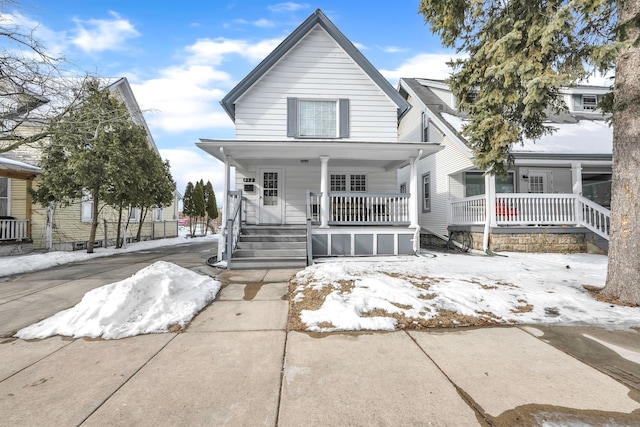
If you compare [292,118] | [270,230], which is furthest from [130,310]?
[292,118]

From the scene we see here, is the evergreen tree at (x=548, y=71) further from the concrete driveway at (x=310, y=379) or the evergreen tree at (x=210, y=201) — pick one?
the evergreen tree at (x=210, y=201)

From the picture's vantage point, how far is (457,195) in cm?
1218

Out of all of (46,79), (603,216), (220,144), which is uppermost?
(46,79)

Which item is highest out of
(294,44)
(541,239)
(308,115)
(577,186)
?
(294,44)

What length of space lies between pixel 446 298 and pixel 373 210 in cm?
479

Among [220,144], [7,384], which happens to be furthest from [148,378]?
[220,144]

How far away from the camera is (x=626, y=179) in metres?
4.41

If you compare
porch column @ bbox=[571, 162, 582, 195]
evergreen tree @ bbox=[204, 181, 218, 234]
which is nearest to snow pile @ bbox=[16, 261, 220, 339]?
porch column @ bbox=[571, 162, 582, 195]

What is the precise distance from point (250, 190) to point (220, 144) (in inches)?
105

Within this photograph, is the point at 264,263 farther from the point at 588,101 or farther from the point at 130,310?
the point at 588,101

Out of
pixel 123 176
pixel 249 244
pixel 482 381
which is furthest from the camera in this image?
pixel 123 176

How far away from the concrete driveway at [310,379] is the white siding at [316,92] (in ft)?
26.9

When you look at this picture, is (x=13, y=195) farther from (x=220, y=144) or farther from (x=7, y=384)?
(x=7, y=384)

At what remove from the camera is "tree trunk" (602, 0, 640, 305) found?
A: 430cm
